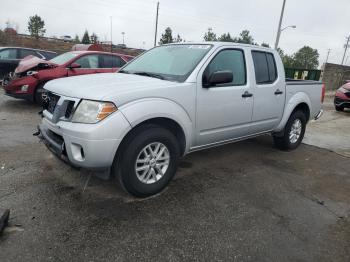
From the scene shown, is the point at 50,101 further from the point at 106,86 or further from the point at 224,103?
the point at 224,103

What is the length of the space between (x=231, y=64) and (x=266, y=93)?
0.83 meters

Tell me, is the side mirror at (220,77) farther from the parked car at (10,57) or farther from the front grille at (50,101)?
the parked car at (10,57)

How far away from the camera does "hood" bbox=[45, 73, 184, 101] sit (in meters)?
2.85

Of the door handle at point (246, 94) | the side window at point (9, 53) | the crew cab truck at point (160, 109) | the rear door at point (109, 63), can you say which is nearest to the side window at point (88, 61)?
the rear door at point (109, 63)

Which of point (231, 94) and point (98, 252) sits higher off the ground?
point (231, 94)

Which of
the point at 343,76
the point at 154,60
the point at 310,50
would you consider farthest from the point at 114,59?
the point at 310,50

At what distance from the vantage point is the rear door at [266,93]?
436 centimetres

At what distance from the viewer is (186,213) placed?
3.02m

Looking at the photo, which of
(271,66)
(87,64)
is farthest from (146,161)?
(87,64)

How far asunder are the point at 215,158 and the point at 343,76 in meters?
20.8

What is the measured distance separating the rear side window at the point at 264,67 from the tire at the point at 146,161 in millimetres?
1879

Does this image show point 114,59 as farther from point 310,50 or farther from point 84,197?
point 310,50

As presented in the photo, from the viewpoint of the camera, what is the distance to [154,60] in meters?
4.12

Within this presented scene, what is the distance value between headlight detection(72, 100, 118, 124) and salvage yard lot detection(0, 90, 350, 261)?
0.92 m
